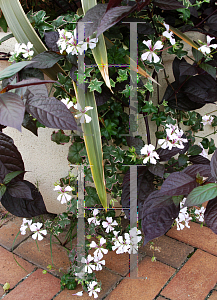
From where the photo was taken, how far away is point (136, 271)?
1.27 m

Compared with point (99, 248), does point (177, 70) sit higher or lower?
higher

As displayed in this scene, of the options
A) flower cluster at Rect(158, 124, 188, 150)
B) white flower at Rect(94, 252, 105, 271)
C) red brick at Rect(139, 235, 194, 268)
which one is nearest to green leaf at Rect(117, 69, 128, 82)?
flower cluster at Rect(158, 124, 188, 150)

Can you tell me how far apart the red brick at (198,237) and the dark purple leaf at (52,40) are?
0.99 metres

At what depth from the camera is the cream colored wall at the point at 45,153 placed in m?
1.35

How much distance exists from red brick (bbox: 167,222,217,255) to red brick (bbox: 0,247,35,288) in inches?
26.7

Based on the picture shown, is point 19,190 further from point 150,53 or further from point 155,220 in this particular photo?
point 150,53

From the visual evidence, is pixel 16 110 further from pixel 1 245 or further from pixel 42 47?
pixel 1 245

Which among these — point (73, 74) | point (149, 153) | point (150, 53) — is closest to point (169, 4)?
point (150, 53)

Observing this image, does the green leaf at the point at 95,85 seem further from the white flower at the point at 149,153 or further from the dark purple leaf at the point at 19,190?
the dark purple leaf at the point at 19,190

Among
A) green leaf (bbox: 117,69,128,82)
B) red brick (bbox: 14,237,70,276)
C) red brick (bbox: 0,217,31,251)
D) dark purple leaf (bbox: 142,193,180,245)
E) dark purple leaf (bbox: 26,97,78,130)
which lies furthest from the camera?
red brick (bbox: 0,217,31,251)

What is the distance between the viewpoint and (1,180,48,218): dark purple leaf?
1136mm

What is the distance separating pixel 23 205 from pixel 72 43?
61cm

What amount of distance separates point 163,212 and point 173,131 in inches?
11.7

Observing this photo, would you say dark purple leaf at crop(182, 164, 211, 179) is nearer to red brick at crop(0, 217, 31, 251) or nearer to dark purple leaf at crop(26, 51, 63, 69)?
dark purple leaf at crop(26, 51, 63, 69)
